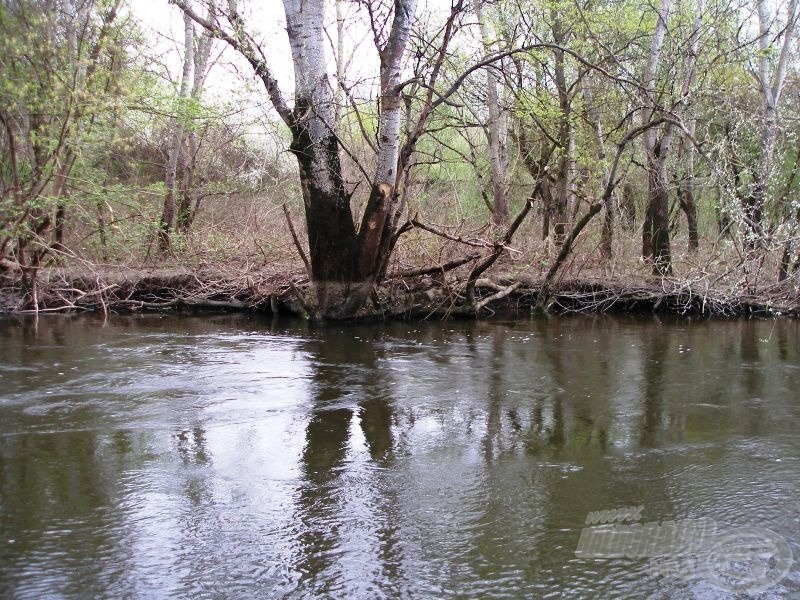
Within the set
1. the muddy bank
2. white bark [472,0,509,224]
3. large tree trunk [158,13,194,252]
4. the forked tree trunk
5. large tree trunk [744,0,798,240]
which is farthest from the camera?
white bark [472,0,509,224]

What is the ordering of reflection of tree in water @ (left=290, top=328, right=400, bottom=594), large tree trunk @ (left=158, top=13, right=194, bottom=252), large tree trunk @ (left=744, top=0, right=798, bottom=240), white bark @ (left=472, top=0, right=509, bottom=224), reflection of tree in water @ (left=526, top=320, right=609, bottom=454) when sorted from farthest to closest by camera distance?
1. white bark @ (left=472, top=0, right=509, bottom=224)
2. large tree trunk @ (left=158, top=13, right=194, bottom=252)
3. large tree trunk @ (left=744, top=0, right=798, bottom=240)
4. reflection of tree in water @ (left=526, top=320, right=609, bottom=454)
5. reflection of tree in water @ (left=290, top=328, right=400, bottom=594)

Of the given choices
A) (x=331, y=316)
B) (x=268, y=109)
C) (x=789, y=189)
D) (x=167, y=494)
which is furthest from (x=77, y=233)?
(x=789, y=189)

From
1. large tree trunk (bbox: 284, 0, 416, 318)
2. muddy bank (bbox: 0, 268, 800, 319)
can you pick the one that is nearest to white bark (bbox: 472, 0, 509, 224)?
muddy bank (bbox: 0, 268, 800, 319)

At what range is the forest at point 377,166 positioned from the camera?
13.3 m

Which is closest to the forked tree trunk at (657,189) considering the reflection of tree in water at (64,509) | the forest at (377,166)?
the forest at (377,166)

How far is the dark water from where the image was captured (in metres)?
4.31

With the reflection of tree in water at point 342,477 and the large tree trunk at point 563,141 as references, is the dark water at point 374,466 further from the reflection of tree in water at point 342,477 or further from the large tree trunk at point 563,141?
the large tree trunk at point 563,141

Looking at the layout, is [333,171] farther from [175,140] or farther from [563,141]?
[175,140]

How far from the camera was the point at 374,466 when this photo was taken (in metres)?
6.09

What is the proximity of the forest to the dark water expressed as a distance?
3859 mm

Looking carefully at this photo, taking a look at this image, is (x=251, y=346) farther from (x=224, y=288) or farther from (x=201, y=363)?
(x=224, y=288)

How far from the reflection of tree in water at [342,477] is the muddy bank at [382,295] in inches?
209

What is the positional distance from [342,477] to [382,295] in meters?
9.26

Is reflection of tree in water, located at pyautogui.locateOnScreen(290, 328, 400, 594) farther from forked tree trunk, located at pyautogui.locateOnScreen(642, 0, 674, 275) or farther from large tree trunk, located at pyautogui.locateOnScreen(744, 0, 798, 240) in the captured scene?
forked tree trunk, located at pyautogui.locateOnScreen(642, 0, 674, 275)
